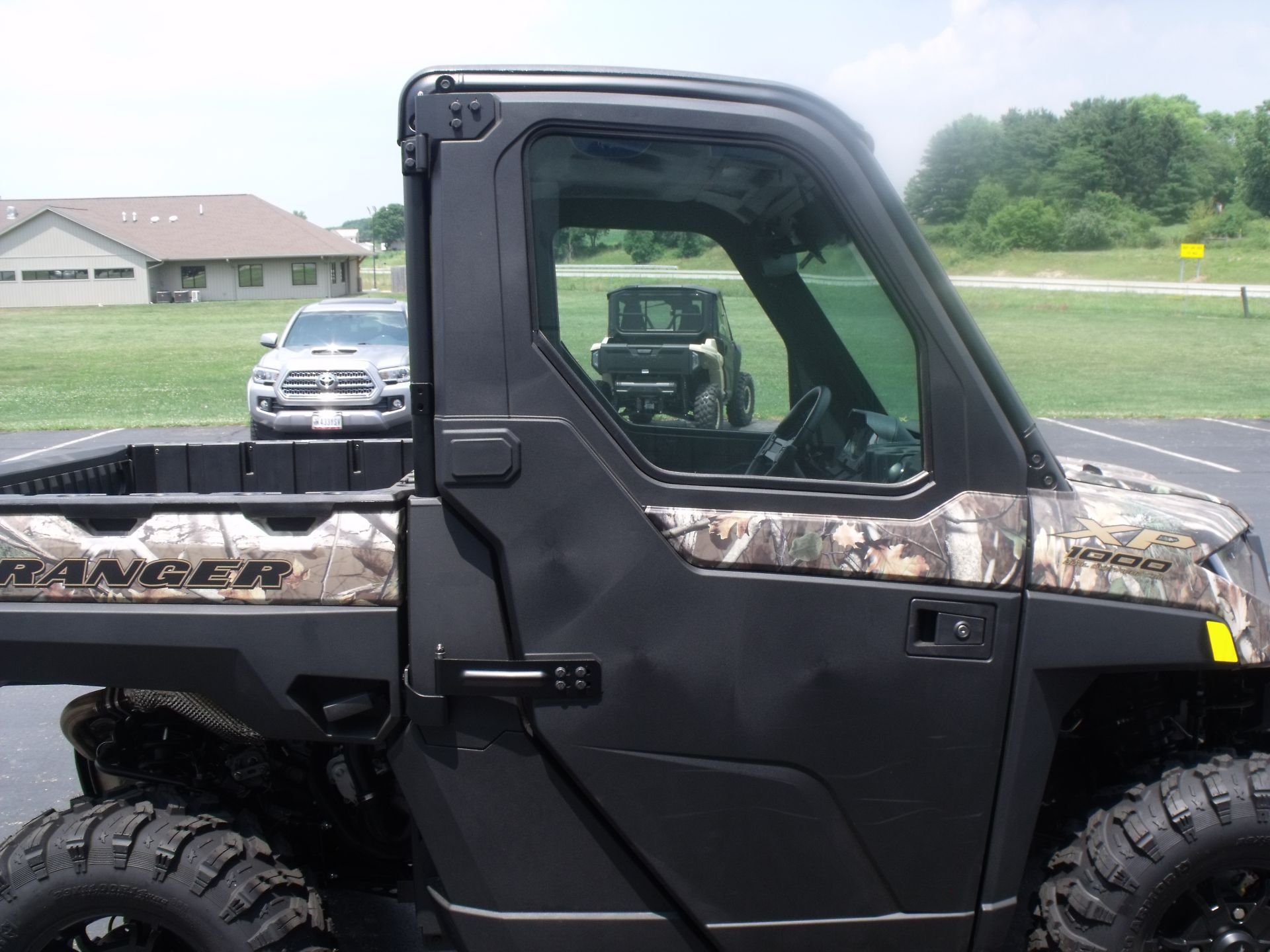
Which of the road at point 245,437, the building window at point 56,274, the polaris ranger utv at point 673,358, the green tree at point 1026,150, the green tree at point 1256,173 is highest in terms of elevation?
the green tree at point 1256,173

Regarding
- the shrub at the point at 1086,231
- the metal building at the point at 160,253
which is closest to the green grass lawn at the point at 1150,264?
the shrub at the point at 1086,231

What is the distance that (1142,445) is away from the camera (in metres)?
13.7

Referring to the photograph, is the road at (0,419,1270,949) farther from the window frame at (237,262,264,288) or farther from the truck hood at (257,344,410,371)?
the window frame at (237,262,264,288)

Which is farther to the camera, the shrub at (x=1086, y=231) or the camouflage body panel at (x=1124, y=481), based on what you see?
the shrub at (x=1086, y=231)

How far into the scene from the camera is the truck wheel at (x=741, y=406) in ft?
8.73

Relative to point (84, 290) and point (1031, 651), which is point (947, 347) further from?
point (84, 290)

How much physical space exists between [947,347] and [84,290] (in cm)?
6540

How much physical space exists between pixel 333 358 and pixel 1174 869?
517 inches

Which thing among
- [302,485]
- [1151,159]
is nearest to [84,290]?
[1151,159]

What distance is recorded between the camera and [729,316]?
2.75 m

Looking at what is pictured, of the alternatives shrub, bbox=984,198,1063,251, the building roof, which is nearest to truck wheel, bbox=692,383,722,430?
shrub, bbox=984,198,1063,251

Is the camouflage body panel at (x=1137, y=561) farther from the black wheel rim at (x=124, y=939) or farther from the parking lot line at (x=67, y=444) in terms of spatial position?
the parking lot line at (x=67, y=444)

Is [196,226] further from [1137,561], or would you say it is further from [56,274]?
[1137,561]

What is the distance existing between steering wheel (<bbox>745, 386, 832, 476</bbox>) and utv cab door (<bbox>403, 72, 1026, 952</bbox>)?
112mm
